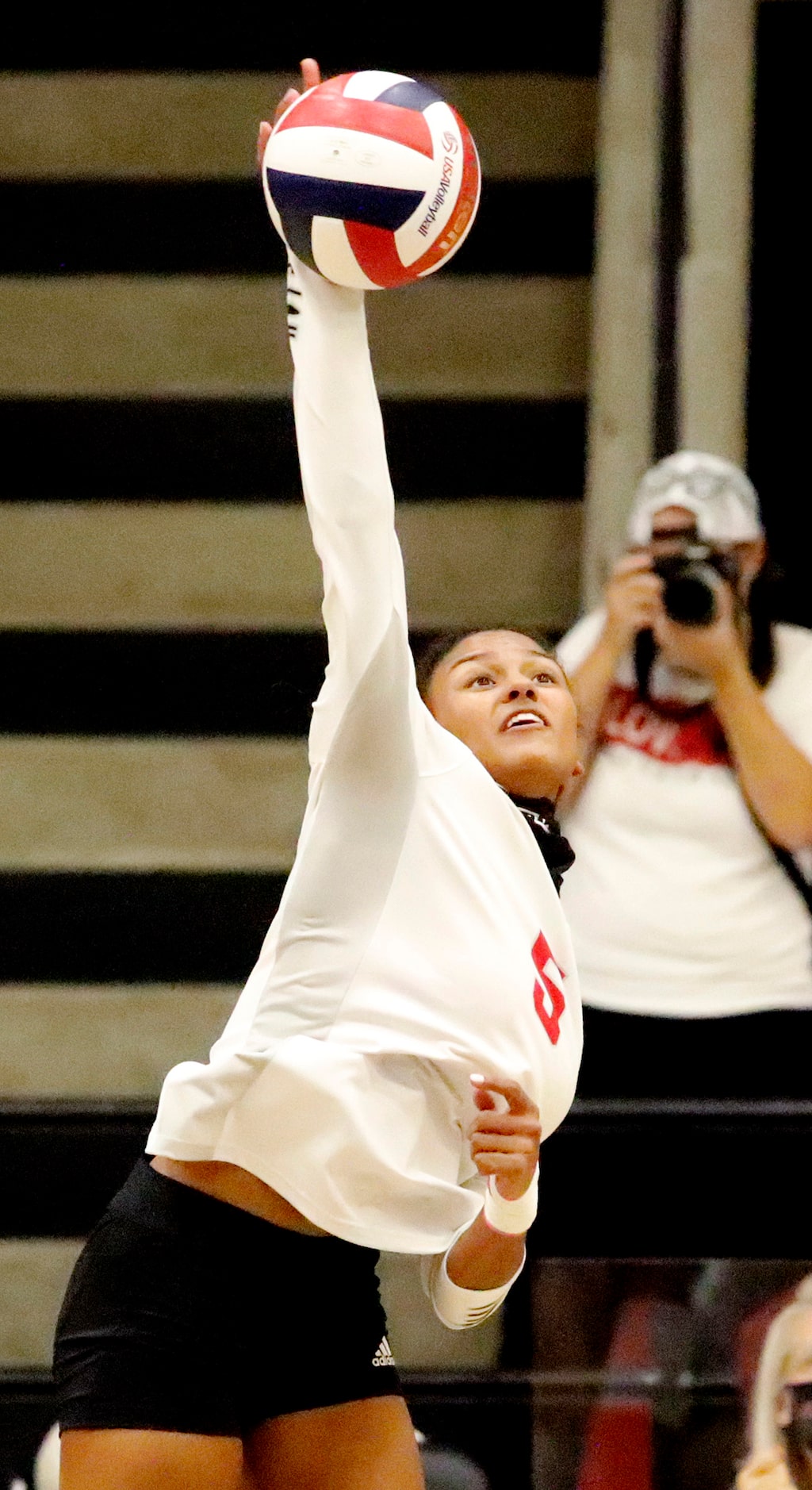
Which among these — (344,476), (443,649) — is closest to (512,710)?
(443,649)

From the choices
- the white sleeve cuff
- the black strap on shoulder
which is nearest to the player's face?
the black strap on shoulder

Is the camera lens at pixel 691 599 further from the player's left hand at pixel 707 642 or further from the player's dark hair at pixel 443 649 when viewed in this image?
the player's dark hair at pixel 443 649

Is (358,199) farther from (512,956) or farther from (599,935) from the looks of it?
(599,935)

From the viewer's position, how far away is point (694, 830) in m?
2.88

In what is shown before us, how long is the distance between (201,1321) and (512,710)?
27.1 inches

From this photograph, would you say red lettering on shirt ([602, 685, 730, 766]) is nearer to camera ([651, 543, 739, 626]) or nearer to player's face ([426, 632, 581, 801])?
camera ([651, 543, 739, 626])

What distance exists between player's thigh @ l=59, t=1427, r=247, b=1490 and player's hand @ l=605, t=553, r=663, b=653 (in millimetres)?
1585

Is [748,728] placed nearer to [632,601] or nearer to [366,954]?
[632,601]

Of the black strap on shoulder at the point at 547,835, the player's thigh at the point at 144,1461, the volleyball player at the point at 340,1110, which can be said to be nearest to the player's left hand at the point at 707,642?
the black strap on shoulder at the point at 547,835

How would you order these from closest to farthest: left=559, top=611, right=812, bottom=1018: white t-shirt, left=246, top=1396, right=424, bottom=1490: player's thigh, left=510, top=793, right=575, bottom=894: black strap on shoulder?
Result: left=246, top=1396, right=424, bottom=1490: player's thigh < left=510, top=793, right=575, bottom=894: black strap on shoulder < left=559, top=611, right=812, bottom=1018: white t-shirt

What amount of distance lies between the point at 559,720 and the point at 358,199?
58 centimetres

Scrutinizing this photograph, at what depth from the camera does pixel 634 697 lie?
9.77 feet

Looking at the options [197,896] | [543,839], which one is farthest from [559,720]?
[197,896]

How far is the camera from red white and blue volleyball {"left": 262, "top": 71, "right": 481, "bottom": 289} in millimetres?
1700
